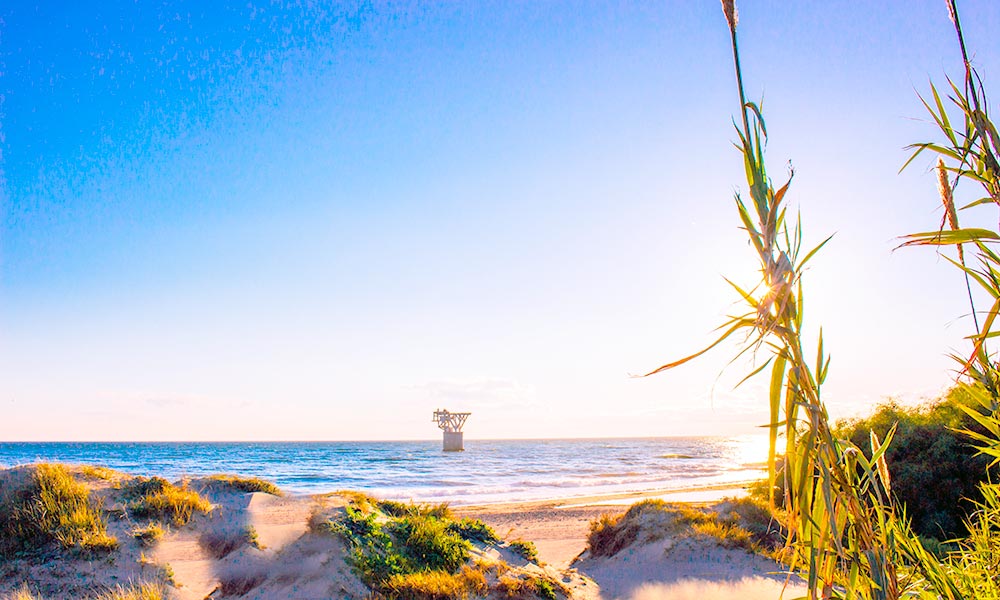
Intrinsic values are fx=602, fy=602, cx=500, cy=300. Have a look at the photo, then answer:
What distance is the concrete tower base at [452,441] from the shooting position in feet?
210

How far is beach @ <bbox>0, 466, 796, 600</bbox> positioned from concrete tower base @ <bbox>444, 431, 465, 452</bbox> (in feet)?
179

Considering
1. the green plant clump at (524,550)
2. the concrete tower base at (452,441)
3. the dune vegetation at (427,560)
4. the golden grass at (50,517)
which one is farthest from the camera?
the concrete tower base at (452,441)

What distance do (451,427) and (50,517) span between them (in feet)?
191

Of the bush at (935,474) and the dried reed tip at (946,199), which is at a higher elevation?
the dried reed tip at (946,199)

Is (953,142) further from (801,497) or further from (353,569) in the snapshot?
(353,569)

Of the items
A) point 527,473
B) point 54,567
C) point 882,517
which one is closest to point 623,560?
point 54,567

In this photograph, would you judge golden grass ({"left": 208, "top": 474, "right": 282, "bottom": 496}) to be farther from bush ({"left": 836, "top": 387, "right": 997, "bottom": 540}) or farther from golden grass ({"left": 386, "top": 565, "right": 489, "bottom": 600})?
bush ({"left": 836, "top": 387, "right": 997, "bottom": 540})

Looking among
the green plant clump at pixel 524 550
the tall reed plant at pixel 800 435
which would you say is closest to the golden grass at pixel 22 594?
the green plant clump at pixel 524 550

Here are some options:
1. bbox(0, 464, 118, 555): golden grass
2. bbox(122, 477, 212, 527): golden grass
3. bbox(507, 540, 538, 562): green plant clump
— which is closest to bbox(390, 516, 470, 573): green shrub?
bbox(507, 540, 538, 562): green plant clump

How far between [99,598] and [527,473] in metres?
31.9

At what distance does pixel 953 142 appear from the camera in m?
1.30

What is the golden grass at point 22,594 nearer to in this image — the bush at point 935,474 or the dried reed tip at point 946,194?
the dried reed tip at point 946,194

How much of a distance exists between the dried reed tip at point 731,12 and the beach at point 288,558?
652 cm

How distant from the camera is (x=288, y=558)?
7.25 meters
